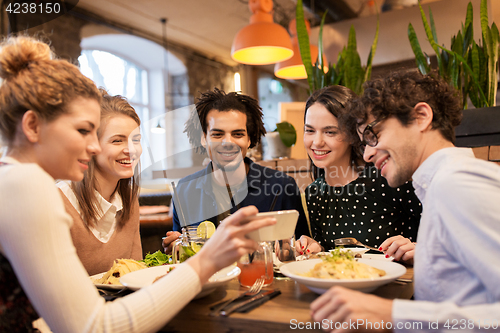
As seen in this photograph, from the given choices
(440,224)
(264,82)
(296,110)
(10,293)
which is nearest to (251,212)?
(440,224)

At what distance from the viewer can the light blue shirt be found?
2.36ft

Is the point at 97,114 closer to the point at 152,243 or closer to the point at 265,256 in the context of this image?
the point at 265,256

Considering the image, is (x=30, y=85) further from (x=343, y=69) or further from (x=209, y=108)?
(x=343, y=69)

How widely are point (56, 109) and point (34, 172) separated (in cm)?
17

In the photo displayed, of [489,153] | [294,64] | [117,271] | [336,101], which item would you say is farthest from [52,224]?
[294,64]

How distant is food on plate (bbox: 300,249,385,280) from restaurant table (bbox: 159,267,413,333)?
5cm

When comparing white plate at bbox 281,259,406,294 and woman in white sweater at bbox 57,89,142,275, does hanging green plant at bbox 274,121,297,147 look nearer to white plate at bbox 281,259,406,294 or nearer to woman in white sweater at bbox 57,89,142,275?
woman in white sweater at bbox 57,89,142,275

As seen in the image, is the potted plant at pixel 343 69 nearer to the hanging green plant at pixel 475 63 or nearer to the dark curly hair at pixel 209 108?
the hanging green plant at pixel 475 63

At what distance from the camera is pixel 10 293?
0.83m

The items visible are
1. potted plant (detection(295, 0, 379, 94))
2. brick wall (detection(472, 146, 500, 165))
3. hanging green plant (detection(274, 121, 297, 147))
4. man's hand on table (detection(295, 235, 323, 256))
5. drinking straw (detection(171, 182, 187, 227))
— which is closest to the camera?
man's hand on table (detection(295, 235, 323, 256))

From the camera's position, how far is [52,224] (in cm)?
72

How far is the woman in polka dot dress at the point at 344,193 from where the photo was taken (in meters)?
1.91

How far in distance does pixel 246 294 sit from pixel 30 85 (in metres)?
0.73

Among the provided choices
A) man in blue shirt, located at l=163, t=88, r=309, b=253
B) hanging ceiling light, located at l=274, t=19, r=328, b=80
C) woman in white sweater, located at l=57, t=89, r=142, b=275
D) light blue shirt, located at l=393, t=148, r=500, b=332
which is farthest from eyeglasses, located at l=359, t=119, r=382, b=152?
hanging ceiling light, located at l=274, t=19, r=328, b=80
